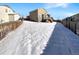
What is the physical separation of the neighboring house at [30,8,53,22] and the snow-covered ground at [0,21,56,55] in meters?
0.08

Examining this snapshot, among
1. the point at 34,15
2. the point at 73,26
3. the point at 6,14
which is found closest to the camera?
the point at 6,14

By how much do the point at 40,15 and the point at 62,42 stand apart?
2.11 ft

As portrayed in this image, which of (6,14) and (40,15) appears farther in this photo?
(40,15)

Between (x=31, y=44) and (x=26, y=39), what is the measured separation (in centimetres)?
14

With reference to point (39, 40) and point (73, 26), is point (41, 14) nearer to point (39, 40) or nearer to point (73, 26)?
point (39, 40)

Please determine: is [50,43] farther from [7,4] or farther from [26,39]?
[7,4]

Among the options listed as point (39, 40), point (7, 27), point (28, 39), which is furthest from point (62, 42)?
point (7, 27)

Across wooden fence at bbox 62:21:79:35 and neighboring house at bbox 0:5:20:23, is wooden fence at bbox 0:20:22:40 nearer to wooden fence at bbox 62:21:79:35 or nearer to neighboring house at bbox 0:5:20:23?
neighboring house at bbox 0:5:20:23

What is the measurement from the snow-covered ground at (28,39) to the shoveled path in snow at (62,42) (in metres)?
0.09

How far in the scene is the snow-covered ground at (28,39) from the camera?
15.2 ft

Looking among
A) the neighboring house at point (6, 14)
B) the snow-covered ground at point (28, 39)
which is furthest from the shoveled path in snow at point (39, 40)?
the neighboring house at point (6, 14)

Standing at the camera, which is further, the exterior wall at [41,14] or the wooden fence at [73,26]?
the wooden fence at [73,26]

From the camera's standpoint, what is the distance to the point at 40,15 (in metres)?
4.82

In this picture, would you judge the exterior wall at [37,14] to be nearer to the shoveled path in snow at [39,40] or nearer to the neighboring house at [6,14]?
the shoveled path in snow at [39,40]
